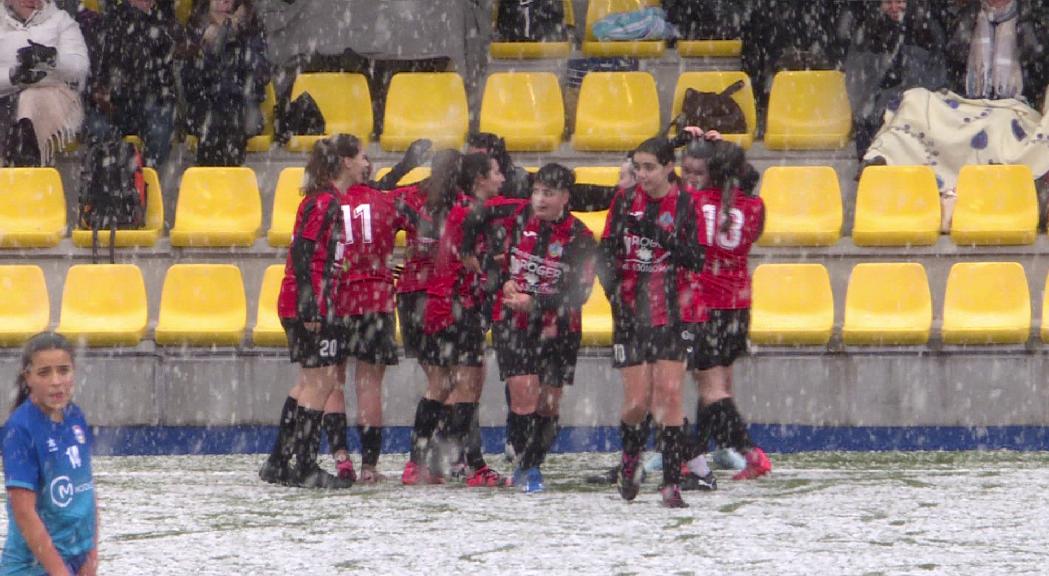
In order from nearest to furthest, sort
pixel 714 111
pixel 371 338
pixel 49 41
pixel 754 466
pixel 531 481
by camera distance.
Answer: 1. pixel 531 481
2. pixel 371 338
3. pixel 754 466
4. pixel 49 41
5. pixel 714 111

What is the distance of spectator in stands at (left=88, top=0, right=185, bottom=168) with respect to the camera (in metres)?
13.2

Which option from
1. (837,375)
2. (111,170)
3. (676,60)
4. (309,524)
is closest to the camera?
(309,524)

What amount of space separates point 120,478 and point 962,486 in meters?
4.27

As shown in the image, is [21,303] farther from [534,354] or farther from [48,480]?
[48,480]

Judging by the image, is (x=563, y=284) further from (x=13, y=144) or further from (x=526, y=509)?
(x=13, y=144)

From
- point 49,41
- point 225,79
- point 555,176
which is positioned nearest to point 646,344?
point 555,176

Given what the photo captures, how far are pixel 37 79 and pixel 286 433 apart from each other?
198 inches

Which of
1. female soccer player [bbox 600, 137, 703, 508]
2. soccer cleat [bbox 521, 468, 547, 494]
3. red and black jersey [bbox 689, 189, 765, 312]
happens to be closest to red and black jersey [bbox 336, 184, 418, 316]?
soccer cleat [bbox 521, 468, 547, 494]

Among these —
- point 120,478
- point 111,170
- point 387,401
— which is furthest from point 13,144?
point 120,478

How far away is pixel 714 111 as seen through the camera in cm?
1327

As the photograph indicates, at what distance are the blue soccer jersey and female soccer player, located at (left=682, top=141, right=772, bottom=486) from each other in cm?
429

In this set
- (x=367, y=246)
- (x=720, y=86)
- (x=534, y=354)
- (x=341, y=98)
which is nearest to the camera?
(x=534, y=354)

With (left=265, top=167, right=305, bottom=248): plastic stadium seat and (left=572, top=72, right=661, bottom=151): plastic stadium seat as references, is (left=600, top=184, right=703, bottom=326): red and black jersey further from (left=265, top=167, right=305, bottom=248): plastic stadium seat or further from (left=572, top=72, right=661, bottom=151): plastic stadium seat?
(left=572, top=72, right=661, bottom=151): plastic stadium seat

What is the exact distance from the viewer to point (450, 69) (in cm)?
1457
